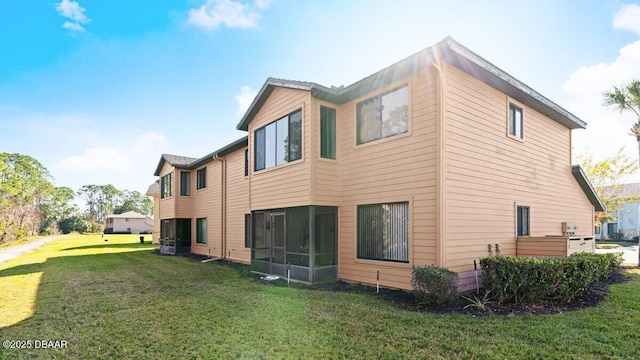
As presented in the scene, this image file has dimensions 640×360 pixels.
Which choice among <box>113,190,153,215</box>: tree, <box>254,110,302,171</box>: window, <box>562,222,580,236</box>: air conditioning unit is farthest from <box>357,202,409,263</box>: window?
<box>113,190,153,215</box>: tree

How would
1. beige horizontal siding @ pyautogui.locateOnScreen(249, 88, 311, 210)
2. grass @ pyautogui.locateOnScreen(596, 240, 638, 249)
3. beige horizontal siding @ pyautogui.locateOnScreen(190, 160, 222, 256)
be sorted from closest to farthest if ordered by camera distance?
beige horizontal siding @ pyautogui.locateOnScreen(249, 88, 311, 210)
beige horizontal siding @ pyautogui.locateOnScreen(190, 160, 222, 256)
grass @ pyautogui.locateOnScreen(596, 240, 638, 249)

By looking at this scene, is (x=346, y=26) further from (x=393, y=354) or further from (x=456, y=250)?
(x=393, y=354)

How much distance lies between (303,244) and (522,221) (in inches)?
253

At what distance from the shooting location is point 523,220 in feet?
33.6

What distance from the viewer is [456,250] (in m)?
7.89

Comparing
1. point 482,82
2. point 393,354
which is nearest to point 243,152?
point 482,82

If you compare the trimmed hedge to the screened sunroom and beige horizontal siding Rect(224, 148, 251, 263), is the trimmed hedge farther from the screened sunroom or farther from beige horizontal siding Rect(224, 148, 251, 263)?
beige horizontal siding Rect(224, 148, 251, 263)

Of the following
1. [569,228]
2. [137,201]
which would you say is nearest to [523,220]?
[569,228]

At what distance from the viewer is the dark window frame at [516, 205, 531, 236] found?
10.0m

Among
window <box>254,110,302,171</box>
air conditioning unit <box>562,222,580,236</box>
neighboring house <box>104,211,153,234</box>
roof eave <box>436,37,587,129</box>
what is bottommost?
neighboring house <box>104,211,153,234</box>

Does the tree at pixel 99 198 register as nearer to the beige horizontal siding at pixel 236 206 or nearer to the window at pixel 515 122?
the beige horizontal siding at pixel 236 206

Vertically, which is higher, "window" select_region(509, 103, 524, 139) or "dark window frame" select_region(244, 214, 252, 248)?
"window" select_region(509, 103, 524, 139)

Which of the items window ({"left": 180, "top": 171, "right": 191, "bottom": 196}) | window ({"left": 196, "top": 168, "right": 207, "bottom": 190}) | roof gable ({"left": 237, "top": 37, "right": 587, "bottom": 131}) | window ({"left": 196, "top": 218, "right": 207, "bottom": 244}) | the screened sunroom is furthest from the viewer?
window ({"left": 180, "top": 171, "right": 191, "bottom": 196})

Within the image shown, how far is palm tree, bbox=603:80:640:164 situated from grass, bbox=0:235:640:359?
8008 millimetres
